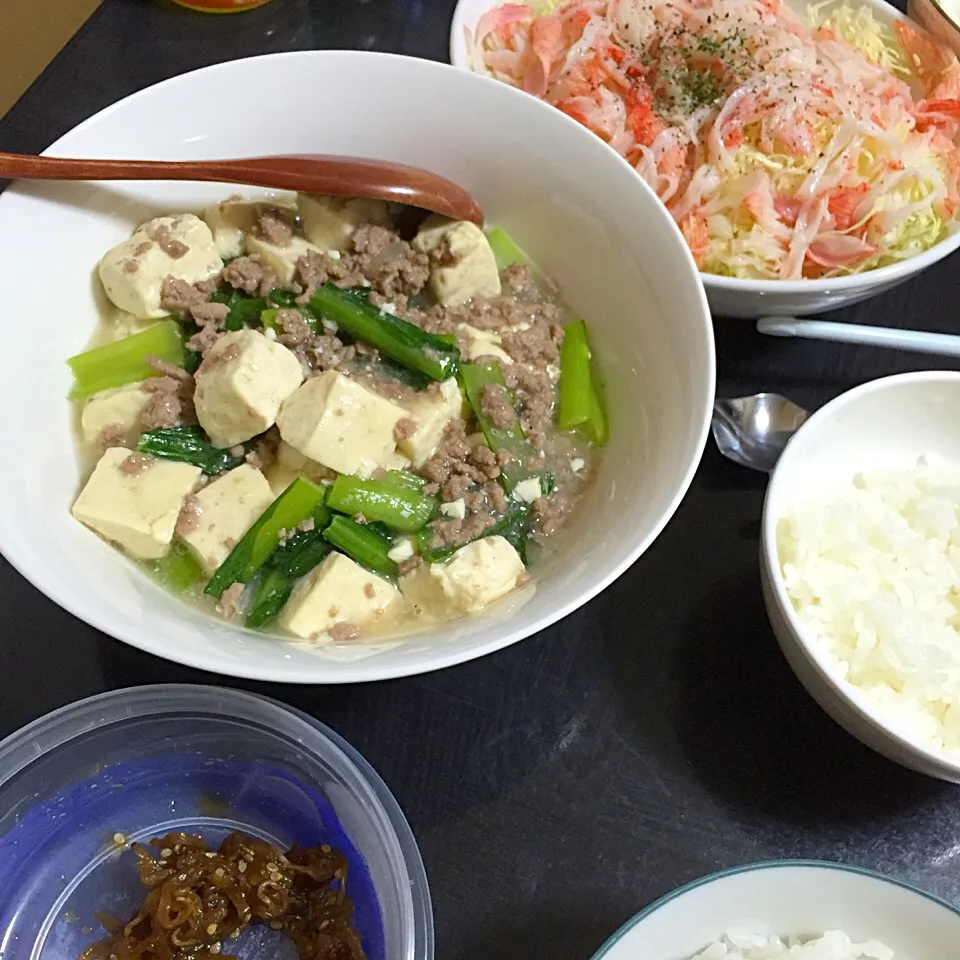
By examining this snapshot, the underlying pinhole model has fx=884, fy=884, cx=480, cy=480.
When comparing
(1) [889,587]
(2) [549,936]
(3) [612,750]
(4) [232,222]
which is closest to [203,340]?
(4) [232,222]

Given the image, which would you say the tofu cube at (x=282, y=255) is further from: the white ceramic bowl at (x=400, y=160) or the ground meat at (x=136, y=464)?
the ground meat at (x=136, y=464)

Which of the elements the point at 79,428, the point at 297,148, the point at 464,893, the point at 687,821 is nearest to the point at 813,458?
the point at 687,821

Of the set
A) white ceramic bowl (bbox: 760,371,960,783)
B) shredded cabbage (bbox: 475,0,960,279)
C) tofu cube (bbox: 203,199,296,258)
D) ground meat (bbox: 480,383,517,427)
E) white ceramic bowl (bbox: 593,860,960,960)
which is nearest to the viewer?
white ceramic bowl (bbox: 593,860,960,960)

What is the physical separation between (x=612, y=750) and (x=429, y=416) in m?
0.57

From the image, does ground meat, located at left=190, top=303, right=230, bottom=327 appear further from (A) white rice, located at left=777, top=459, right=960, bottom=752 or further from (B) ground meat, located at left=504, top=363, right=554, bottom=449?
(A) white rice, located at left=777, top=459, right=960, bottom=752

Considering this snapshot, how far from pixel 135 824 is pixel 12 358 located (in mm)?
680

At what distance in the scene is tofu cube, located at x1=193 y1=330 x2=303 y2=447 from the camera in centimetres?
124

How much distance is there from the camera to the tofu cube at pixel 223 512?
1.24m

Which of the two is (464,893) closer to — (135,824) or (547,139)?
(135,824)

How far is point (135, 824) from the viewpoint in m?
1.26

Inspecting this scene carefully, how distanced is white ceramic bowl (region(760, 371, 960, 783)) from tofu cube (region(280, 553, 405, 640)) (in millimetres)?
540

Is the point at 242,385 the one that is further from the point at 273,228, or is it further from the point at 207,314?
the point at 273,228

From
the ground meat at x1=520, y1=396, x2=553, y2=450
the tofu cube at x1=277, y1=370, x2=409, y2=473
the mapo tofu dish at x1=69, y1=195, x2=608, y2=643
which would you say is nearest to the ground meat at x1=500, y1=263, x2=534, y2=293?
the mapo tofu dish at x1=69, y1=195, x2=608, y2=643

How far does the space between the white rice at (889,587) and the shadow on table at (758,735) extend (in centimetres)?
12
